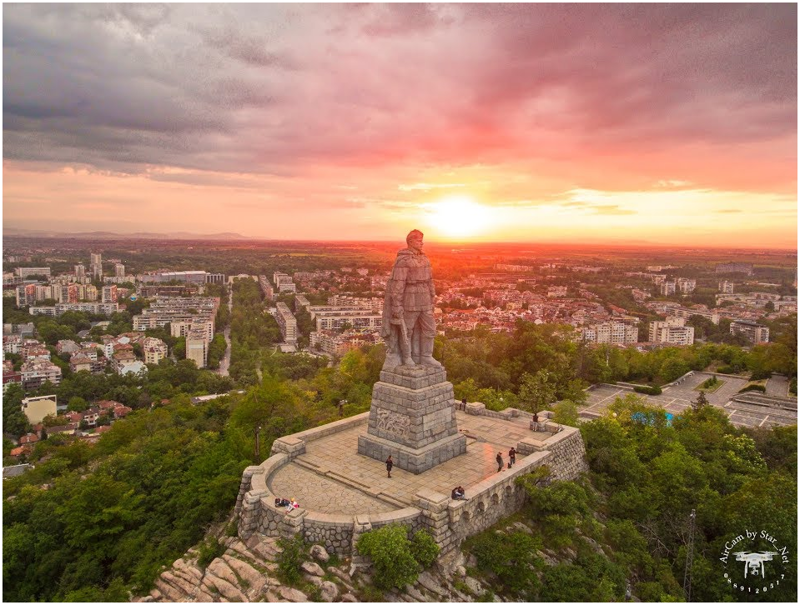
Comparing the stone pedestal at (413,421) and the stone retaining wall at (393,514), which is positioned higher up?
the stone pedestal at (413,421)

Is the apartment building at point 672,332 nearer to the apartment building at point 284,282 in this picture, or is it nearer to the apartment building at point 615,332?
the apartment building at point 615,332

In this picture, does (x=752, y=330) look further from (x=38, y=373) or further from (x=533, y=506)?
(x=38, y=373)

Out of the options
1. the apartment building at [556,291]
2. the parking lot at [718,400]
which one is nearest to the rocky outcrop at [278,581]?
the parking lot at [718,400]

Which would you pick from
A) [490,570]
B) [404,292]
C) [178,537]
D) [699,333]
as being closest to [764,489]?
[490,570]

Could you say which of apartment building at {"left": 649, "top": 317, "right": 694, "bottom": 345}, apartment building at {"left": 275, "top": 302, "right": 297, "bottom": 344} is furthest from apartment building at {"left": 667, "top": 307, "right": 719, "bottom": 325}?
apartment building at {"left": 275, "top": 302, "right": 297, "bottom": 344}

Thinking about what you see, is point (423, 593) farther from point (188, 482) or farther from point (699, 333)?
→ point (699, 333)

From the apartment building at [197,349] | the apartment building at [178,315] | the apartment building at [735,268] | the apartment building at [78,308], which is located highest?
the apartment building at [735,268]
